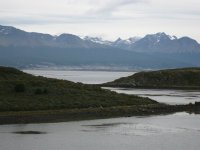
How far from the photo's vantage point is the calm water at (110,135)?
52.0 meters

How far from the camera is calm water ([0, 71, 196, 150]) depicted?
52.0m

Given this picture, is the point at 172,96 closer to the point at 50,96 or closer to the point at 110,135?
the point at 50,96

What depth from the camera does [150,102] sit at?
91.7m

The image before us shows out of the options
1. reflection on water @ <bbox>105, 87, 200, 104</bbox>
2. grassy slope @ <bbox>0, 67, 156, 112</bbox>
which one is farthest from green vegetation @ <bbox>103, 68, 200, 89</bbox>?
grassy slope @ <bbox>0, 67, 156, 112</bbox>

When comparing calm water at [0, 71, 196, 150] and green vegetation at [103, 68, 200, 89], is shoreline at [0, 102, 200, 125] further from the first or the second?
green vegetation at [103, 68, 200, 89]

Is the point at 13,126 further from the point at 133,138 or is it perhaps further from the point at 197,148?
the point at 197,148

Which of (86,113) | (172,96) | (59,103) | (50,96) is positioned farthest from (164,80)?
(86,113)

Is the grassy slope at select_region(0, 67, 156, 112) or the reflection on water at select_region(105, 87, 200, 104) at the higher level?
the grassy slope at select_region(0, 67, 156, 112)

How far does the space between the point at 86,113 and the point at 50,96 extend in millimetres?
9826

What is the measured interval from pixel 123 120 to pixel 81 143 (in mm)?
19671

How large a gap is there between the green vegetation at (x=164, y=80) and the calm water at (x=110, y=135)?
10207 centimetres

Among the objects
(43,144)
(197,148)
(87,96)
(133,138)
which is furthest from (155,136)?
(87,96)

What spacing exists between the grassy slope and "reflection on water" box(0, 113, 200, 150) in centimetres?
981

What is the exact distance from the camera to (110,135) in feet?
194
